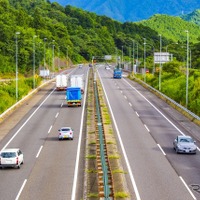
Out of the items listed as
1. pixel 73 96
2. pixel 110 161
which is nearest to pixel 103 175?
pixel 110 161

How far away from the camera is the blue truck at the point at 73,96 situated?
77.5m

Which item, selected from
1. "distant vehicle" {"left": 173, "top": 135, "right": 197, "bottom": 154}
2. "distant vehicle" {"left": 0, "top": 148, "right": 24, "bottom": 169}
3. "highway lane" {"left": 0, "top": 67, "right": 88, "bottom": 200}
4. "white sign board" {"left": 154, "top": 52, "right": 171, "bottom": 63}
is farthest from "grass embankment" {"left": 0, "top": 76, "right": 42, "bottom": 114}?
"distant vehicle" {"left": 0, "top": 148, "right": 24, "bottom": 169}

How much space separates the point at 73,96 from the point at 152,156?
34632 millimetres

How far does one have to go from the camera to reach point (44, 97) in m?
93.2

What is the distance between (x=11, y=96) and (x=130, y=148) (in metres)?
44.5

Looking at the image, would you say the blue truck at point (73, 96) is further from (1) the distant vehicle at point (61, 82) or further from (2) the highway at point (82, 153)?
(1) the distant vehicle at point (61, 82)

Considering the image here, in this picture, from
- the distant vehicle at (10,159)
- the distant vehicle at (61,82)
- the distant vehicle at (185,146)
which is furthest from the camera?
the distant vehicle at (61,82)

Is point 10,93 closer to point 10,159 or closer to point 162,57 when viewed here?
point 162,57

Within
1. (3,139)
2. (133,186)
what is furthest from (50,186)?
(3,139)

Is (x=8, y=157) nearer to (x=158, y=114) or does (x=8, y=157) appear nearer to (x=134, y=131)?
(x=134, y=131)

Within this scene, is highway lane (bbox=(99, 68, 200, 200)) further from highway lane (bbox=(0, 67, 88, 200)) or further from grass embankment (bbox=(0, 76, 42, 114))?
grass embankment (bbox=(0, 76, 42, 114))

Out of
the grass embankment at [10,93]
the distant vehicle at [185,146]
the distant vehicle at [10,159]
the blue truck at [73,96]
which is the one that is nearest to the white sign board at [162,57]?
the grass embankment at [10,93]

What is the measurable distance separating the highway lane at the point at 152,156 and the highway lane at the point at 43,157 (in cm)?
423

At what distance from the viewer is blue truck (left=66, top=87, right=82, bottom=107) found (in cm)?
7750
